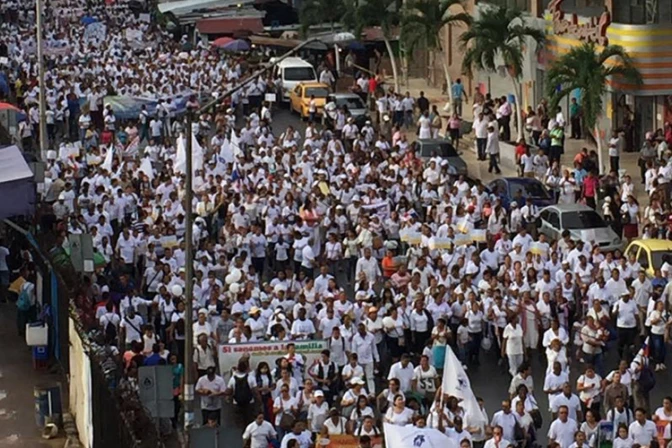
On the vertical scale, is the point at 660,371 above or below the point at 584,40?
below

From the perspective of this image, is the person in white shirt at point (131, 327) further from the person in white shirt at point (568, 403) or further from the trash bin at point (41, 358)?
the person in white shirt at point (568, 403)

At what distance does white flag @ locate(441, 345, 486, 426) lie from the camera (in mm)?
21797

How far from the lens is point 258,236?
102ft

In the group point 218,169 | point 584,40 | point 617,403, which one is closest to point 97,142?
point 218,169

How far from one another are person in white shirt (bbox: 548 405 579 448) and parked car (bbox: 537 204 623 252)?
1076 cm

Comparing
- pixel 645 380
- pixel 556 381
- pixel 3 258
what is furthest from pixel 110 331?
pixel 3 258

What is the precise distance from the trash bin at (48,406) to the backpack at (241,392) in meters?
2.99

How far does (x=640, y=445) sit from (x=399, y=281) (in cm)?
733

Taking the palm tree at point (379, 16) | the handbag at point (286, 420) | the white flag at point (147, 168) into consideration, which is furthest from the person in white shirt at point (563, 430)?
the palm tree at point (379, 16)

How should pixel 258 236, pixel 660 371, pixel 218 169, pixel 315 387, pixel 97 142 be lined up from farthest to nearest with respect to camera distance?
pixel 97 142 < pixel 218 169 < pixel 258 236 < pixel 660 371 < pixel 315 387

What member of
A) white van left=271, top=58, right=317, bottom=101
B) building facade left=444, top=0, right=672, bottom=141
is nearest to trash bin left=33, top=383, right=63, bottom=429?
building facade left=444, top=0, right=672, bottom=141

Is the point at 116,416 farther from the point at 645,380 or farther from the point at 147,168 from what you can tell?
the point at 147,168

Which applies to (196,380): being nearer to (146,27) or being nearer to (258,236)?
(258,236)

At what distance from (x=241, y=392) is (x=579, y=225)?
1076 centimetres
